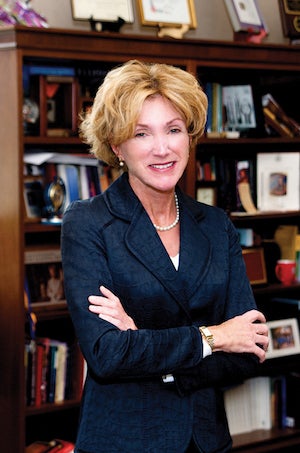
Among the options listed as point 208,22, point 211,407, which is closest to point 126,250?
point 211,407

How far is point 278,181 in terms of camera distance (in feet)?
12.4

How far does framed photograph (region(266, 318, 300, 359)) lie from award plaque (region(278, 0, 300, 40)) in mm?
1354

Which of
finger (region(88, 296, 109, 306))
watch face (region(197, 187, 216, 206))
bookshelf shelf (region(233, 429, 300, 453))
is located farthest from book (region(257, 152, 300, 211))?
finger (region(88, 296, 109, 306))

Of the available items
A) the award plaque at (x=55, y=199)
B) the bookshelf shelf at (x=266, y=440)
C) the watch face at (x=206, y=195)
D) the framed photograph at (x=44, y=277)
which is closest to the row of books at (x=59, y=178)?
the award plaque at (x=55, y=199)

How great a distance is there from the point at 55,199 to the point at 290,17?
153cm

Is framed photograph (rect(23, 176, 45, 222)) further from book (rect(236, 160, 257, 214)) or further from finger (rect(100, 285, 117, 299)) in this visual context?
finger (rect(100, 285, 117, 299))

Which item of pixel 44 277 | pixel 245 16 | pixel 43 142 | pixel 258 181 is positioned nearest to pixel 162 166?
pixel 43 142

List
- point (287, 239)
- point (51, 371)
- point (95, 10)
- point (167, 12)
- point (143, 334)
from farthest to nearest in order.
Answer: point (287, 239)
point (167, 12)
point (95, 10)
point (51, 371)
point (143, 334)

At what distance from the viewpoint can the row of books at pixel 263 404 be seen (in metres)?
3.72

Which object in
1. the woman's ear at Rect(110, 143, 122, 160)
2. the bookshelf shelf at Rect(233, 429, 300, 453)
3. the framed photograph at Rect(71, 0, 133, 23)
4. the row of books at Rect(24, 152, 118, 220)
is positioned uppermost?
the framed photograph at Rect(71, 0, 133, 23)

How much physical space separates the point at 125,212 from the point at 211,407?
1.72 ft

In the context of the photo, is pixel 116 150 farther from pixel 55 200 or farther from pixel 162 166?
pixel 55 200

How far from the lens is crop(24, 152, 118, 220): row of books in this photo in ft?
10.4

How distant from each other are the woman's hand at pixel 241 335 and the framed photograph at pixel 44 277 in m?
1.30
